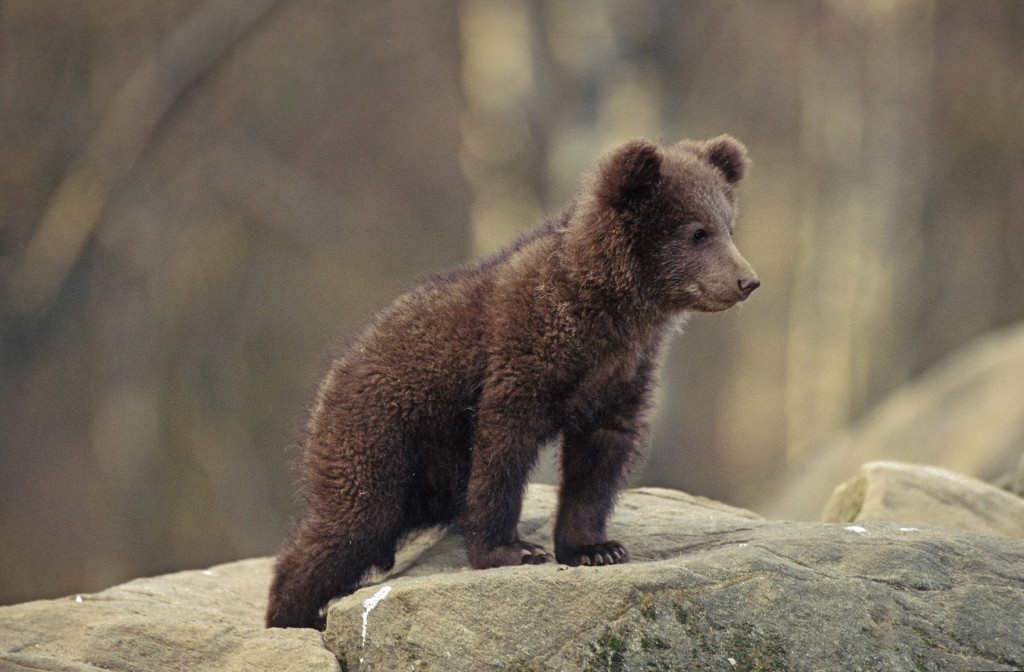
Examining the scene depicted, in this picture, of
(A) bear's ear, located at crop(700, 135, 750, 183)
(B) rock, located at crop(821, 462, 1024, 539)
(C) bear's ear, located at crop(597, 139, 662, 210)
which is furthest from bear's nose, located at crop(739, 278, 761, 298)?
(B) rock, located at crop(821, 462, 1024, 539)

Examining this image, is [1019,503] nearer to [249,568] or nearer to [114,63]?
[249,568]

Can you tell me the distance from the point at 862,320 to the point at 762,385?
62.0 inches

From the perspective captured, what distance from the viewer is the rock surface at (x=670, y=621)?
5.77 metres

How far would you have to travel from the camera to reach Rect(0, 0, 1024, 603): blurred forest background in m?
17.4

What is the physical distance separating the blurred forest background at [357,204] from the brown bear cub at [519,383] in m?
10.1

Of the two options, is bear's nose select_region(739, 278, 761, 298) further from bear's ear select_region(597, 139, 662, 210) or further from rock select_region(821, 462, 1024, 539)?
rock select_region(821, 462, 1024, 539)

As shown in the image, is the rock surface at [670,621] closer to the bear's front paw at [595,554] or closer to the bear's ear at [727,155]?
the bear's front paw at [595,554]

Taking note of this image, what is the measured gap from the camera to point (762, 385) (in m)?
20.3

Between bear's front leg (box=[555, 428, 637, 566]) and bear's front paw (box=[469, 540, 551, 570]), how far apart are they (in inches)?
7.6

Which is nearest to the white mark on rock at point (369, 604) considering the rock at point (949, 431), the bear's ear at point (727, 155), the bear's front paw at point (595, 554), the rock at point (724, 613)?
the rock at point (724, 613)

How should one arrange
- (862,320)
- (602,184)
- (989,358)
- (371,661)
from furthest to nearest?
(862,320)
(989,358)
(602,184)
(371,661)

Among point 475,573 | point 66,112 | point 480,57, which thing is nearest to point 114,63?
point 66,112

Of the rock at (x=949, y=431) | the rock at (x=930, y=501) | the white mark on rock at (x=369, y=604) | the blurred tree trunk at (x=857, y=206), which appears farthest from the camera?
the blurred tree trunk at (x=857, y=206)

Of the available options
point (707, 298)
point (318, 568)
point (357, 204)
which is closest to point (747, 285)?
point (707, 298)
